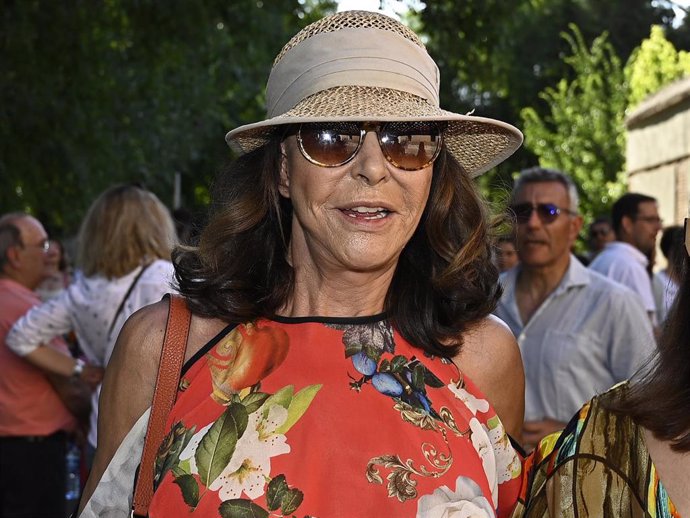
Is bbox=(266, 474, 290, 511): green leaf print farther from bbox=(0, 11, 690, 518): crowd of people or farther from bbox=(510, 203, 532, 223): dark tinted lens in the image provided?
bbox=(510, 203, 532, 223): dark tinted lens

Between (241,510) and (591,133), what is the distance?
94.2 feet

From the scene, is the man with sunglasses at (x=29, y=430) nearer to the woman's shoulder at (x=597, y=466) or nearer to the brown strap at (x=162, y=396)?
the brown strap at (x=162, y=396)

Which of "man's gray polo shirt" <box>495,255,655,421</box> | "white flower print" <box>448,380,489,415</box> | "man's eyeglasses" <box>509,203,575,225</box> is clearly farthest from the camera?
"man's eyeglasses" <box>509,203,575,225</box>

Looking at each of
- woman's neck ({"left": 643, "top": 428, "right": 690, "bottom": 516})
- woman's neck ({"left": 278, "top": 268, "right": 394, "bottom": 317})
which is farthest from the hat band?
woman's neck ({"left": 643, "top": 428, "right": 690, "bottom": 516})

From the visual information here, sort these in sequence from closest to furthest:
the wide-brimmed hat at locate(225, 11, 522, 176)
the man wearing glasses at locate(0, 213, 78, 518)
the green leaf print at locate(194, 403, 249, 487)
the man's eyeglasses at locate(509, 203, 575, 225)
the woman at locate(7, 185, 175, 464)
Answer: the green leaf print at locate(194, 403, 249, 487) < the wide-brimmed hat at locate(225, 11, 522, 176) < the woman at locate(7, 185, 175, 464) < the man's eyeglasses at locate(509, 203, 575, 225) < the man wearing glasses at locate(0, 213, 78, 518)

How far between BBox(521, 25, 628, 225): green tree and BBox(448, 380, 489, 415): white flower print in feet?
88.3

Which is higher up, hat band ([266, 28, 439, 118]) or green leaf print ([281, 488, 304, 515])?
hat band ([266, 28, 439, 118])

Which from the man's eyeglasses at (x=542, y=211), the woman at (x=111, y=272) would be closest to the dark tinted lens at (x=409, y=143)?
the woman at (x=111, y=272)

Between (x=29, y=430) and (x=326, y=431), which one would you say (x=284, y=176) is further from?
(x=29, y=430)

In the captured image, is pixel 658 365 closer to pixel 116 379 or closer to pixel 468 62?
pixel 116 379

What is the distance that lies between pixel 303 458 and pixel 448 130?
987 mm

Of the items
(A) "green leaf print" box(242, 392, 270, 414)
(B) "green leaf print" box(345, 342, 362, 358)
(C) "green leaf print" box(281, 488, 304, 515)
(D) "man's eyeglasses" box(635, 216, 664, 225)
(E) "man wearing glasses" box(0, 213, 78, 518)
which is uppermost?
(D) "man's eyeglasses" box(635, 216, 664, 225)

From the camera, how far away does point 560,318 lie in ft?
18.4

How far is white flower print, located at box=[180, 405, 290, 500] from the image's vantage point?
2.62m
